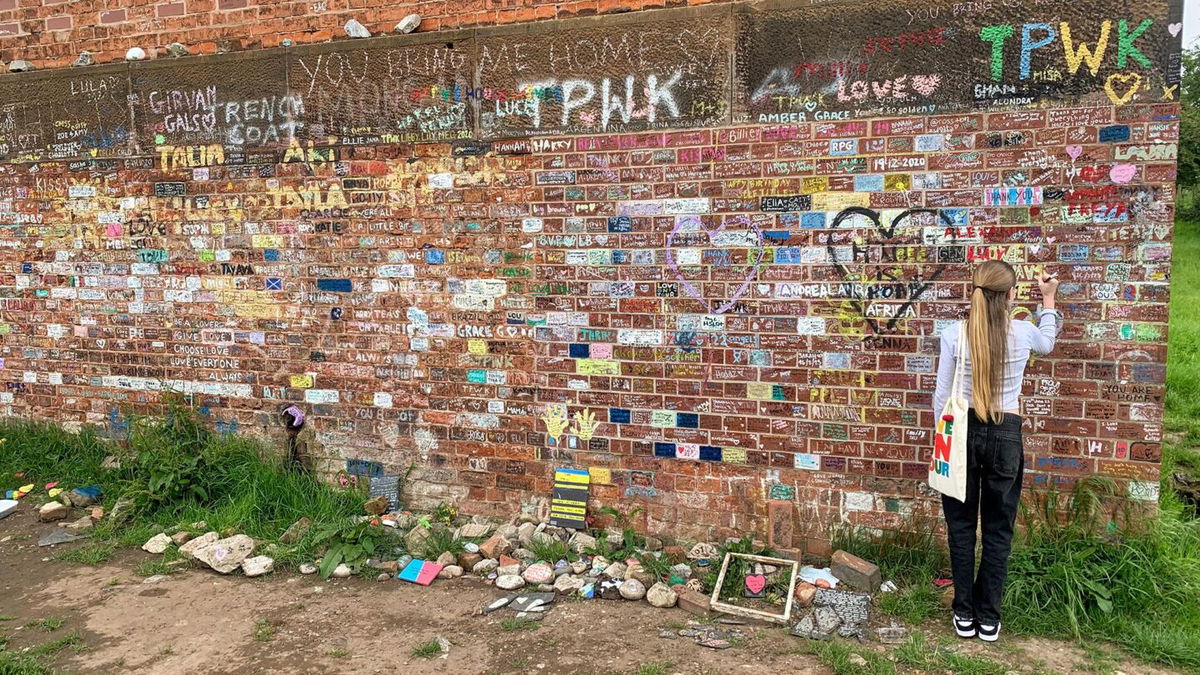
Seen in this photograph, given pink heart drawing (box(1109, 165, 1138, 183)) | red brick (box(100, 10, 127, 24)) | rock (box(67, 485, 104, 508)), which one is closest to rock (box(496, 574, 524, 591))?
rock (box(67, 485, 104, 508))

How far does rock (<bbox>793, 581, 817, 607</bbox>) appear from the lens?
4113mm

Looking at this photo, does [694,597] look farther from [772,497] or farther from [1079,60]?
[1079,60]

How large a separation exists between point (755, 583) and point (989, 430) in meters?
1.48

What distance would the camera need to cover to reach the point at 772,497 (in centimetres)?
458

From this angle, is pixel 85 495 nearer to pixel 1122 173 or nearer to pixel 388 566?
pixel 388 566

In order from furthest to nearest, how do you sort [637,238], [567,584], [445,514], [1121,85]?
[445,514]
[637,238]
[567,584]
[1121,85]

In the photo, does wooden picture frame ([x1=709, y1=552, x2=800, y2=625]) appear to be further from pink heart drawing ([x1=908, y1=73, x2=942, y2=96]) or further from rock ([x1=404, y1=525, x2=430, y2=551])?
pink heart drawing ([x1=908, y1=73, x2=942, y2=96])

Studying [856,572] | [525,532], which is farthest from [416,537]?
[856,572]

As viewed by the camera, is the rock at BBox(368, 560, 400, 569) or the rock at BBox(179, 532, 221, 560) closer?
the rock at BBox(368, 560, 400, 569)

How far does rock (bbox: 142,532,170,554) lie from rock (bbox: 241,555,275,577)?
2.24ft

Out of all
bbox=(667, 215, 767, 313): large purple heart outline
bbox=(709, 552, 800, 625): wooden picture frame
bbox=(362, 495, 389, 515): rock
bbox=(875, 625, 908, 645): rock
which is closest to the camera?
bbox=(875, 625, 908, 645): rock

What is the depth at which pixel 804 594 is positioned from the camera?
4129mm

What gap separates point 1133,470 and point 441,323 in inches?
164

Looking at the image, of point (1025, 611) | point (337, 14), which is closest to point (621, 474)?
point (1025, 611)
